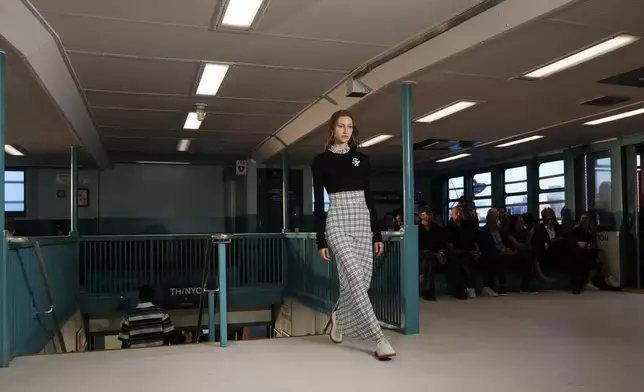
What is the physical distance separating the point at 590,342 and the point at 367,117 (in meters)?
4.37

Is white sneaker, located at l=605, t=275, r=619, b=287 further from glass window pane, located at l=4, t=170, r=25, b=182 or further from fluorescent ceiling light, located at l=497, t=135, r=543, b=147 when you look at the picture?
glass window pane, located at l=4, t=170, r=25, b=182

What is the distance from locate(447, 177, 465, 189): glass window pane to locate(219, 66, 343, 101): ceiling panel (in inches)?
329

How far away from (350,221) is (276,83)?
2.92 metres

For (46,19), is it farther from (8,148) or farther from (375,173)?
(375,173)

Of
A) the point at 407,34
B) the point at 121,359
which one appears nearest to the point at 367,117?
the point at 407,34

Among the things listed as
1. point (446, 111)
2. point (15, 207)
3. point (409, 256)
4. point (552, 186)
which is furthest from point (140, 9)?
point (15, 207)

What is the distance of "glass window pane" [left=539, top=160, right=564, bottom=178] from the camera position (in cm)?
1157

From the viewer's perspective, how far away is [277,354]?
4.52 m

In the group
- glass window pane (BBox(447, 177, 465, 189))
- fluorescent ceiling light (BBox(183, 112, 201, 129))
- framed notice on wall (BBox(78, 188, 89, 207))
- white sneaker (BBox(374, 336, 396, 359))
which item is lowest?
white sneaker (BBox(374, 336, 396, 359))

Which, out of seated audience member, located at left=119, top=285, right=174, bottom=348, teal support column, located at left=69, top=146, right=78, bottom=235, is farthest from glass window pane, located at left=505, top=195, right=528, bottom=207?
teal support column, located at left=69, top=146, right=78, bottom=235

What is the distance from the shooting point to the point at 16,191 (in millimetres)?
12539

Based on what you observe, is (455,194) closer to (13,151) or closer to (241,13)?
(13,151)

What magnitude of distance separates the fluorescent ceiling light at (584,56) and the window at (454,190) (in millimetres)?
8941

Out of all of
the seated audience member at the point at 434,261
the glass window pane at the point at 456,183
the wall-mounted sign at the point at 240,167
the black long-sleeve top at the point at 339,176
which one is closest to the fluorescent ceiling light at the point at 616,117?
the seated audience member at the point at 434,261
